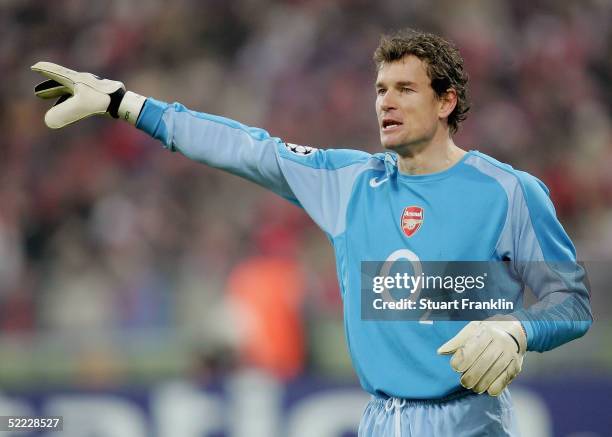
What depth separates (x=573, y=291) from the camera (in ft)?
11.1

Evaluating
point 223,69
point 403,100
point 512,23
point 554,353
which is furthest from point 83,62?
point 403,100

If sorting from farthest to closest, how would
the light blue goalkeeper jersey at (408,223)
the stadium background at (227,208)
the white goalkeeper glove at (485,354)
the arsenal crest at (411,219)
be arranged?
the stadium background at (227,208) → the arsenal crest at (411,219) → the light blue goalkeeper jersey at (408,223) → the white goalkeeper glove at (485,354)

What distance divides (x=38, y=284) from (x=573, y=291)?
4.95 metres

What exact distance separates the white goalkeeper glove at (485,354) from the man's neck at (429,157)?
2.20 ft

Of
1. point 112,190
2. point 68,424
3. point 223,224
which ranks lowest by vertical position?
point 68,424

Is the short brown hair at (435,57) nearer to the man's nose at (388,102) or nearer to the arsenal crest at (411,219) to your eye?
the man's nose at (388,102)

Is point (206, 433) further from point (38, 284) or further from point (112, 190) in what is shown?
point (112, 190)

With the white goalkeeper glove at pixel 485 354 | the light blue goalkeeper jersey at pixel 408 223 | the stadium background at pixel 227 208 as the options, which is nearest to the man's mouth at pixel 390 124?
the light blue goalkeeper jersey at pixel 408 223

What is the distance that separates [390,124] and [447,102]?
24 cm

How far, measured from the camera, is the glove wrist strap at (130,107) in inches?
152

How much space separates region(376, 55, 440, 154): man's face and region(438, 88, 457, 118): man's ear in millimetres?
55

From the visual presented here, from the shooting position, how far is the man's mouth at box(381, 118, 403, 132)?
3.60 metres

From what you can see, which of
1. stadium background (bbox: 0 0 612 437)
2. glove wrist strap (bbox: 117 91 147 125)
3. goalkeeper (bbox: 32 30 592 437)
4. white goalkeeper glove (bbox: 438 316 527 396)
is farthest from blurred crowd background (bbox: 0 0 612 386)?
white goalkeeper glove (bbox: 438 316 527 396)

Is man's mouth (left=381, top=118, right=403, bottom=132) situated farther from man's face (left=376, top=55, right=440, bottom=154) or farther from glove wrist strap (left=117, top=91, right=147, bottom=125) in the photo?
glove wrist strap (left=117, top=91, right=147, bottom=125)
